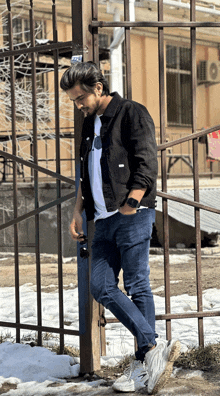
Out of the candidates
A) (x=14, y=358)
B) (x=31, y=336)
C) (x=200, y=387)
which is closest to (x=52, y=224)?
(x=31, y=336)

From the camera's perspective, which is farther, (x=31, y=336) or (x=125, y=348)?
(x=31, y=336)

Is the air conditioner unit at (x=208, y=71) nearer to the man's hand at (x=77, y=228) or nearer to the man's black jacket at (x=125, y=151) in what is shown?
the man's hand at (x=77, y=228)

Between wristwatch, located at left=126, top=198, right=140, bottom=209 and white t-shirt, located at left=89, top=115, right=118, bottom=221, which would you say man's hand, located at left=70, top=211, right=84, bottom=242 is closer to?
white t-shirt, located at left=89, top=115, right=118, bottom=221

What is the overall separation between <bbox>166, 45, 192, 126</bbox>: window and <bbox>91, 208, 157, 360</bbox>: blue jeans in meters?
14.8

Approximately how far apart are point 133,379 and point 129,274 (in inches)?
24.2

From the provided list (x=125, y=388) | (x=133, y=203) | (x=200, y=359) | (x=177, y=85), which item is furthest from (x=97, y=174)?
(x=177, y=85)

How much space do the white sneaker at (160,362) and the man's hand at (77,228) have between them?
826mm

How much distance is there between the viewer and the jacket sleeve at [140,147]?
322 centimetres

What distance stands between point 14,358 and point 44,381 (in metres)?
0.44

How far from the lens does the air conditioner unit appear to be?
18703mm

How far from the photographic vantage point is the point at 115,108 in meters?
3.37

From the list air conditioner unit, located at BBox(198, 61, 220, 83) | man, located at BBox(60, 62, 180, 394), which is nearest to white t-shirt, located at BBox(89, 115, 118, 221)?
man, located at BBox(60, 62, 180, 394)

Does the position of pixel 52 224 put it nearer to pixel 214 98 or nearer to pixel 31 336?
pixel 31 336

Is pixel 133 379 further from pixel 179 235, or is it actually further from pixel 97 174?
pixel 179 235
